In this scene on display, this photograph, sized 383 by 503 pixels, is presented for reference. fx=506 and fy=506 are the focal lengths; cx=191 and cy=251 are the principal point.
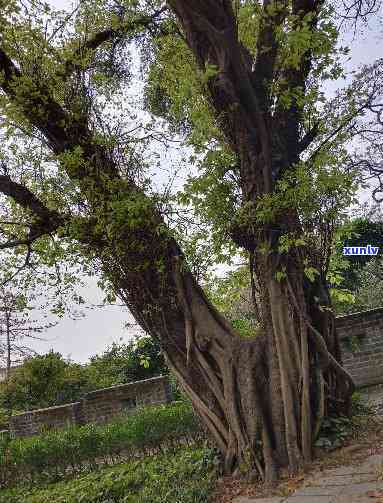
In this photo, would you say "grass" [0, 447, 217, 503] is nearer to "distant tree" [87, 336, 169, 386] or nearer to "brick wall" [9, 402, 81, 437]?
"brick wall" [9, 402, 81, 437]

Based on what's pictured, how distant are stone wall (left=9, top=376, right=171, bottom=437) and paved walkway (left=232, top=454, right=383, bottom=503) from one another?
5108 mm

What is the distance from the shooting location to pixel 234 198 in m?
5.87

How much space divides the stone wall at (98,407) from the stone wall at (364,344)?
3507 mm

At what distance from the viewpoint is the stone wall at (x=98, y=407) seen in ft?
32.0

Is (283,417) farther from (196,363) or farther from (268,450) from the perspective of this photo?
(196,363)

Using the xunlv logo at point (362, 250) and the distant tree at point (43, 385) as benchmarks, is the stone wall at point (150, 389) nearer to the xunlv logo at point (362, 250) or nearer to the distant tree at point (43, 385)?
the distant tree at point (43, 385)

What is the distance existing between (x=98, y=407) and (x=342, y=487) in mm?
7178

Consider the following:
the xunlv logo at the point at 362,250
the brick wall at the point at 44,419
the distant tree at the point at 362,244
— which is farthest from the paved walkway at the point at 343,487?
the xunlv logo at the point at 362,250

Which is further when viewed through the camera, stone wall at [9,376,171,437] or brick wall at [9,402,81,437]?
brick wall at [9,402,81,437]

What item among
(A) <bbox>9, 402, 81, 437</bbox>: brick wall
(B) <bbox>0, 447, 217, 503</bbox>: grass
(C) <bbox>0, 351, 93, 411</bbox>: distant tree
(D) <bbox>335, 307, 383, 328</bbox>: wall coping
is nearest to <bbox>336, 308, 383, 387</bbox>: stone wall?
(D) <bbox>335, 307, 383, 328</bbox>: wall coping

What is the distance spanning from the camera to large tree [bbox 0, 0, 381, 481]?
5.39 metres

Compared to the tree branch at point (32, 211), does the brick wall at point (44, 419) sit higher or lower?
lower

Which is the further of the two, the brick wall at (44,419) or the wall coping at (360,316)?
the brick wall at (44,419)

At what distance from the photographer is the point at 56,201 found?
6.42m
